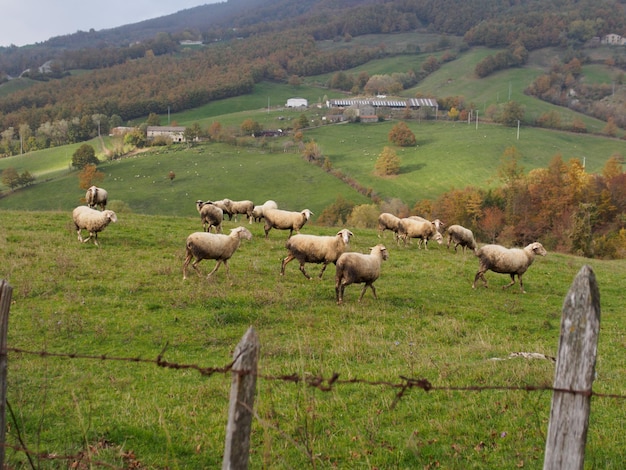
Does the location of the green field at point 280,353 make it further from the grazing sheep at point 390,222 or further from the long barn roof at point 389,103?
the long barn roof at point 389,103

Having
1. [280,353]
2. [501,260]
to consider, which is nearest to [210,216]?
[501,260]

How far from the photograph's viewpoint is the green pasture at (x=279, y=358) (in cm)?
688

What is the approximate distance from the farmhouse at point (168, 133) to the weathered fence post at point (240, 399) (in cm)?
13428

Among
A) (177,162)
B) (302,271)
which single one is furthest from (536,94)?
(302,271)

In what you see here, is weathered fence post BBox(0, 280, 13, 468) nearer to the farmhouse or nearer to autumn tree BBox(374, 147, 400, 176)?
autumn tree BBox(374, 147, 400, 176)

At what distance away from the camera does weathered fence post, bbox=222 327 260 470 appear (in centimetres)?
360

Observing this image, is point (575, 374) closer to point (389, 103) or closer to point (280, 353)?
point (280, 353)

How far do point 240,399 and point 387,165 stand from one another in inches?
4032

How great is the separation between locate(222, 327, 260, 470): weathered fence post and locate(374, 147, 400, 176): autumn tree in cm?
10213

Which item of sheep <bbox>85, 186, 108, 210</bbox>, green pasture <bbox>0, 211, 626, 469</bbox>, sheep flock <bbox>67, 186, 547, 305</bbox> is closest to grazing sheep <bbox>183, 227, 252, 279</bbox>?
sheep flock <bbox>67, 186, 547, 305</bbox>

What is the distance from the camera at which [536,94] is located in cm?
17475

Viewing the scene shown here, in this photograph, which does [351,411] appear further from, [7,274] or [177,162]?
[177,162]

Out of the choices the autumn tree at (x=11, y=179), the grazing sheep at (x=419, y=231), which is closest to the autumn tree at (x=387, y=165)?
the autumn tree at (x=11, y=179)

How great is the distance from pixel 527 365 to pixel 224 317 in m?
7.28
